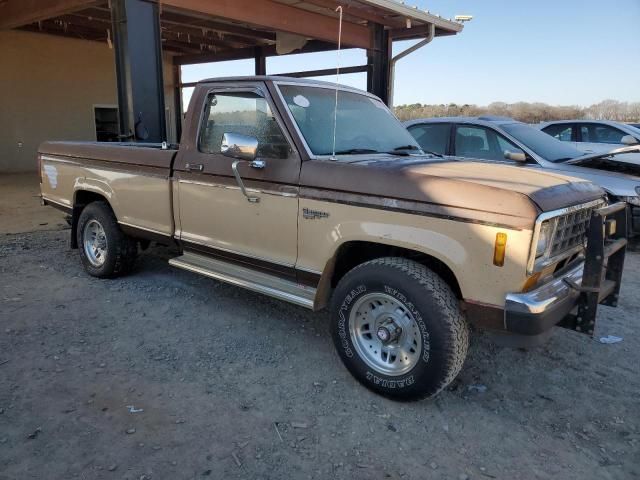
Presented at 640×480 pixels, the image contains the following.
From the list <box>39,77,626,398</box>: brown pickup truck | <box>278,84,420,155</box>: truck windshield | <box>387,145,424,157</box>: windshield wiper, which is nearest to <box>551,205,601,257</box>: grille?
<box>39,77,626,398</box>: brown pickup truck

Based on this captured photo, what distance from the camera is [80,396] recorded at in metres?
3.19

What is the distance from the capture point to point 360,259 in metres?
3.73

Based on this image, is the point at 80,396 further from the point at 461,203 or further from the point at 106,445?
the point at 461,203

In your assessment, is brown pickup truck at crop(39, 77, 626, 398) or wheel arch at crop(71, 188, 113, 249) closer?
brown pickup truck at crop(39, 77, 626, 398)

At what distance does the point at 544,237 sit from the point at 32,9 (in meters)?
11.6

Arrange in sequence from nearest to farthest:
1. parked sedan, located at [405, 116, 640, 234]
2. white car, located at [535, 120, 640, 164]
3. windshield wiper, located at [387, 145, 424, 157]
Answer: windshield wiper, located at [387, 145, 424, 157], parked sedan, located at [405, 116, 640, 234], white car, located at [535, 120, 640, 164]

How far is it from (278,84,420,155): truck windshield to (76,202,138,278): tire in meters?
2.56

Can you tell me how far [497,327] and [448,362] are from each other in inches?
13.6

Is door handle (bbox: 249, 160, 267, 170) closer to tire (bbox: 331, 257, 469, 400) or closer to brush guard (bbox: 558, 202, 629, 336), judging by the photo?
tire (bbox: 331, 257, 469, 400)

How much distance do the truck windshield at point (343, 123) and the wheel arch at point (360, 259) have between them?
2.45 feet

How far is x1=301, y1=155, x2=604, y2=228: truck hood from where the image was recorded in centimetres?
272

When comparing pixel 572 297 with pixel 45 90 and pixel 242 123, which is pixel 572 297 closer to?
pixel 242 123

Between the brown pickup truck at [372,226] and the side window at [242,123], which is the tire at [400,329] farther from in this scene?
the side window at [242,123]

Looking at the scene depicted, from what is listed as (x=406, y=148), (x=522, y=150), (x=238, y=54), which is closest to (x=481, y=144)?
(x=522, y=150)
